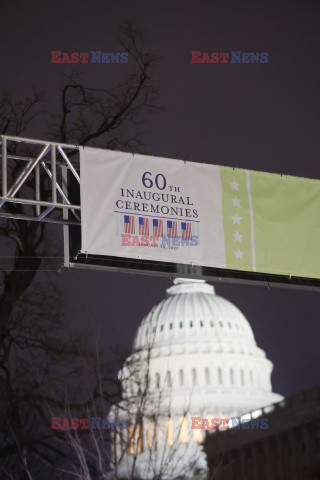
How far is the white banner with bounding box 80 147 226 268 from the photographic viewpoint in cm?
1814

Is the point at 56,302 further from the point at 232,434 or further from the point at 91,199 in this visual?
the point at 232,434

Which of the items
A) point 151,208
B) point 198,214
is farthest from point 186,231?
point 151,208

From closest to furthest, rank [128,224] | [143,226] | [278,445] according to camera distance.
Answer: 1. [128,224]
2. [143,226]
3. [278,445]

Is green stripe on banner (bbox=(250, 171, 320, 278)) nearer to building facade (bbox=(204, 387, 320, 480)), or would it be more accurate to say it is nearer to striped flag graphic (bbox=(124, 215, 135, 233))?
striped flag graphic (bbox=(124, 215, 135, 233))

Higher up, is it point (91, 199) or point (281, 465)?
point (91, 199)

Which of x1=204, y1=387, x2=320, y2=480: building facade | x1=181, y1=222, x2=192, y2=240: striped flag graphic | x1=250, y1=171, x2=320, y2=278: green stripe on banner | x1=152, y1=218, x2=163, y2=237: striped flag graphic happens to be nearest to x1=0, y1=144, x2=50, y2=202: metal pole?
x1=152, y1=218, x2=163, y2=237: striped flag graphic

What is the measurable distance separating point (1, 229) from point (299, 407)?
203 ft

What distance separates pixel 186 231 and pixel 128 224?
3.52 ft

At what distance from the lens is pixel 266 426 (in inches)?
3497

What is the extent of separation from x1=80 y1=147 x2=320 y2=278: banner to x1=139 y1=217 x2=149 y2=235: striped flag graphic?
0.02m

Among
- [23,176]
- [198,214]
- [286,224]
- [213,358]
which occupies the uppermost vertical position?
[213,358]

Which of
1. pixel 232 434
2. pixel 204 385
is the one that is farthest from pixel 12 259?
pixel 204 385

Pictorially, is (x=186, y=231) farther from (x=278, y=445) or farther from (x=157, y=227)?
(x=278, y=445)

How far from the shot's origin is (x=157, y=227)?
60.7 feet
